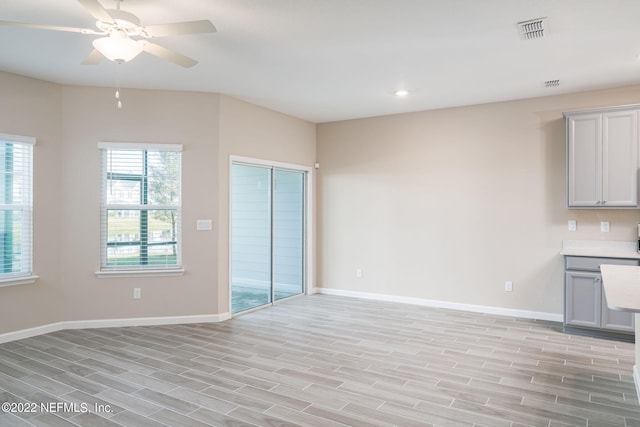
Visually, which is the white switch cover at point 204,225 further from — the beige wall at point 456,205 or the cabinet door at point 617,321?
the cabinet door at point 617,321

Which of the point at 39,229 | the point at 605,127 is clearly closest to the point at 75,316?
the point at 39,229

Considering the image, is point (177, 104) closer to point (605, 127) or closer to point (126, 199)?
point (126, 199)

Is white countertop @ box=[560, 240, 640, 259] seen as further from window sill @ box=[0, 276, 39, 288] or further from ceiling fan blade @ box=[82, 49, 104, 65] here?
window sill @ box=[0, 276, 39, 288]

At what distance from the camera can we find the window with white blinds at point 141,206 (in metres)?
4.81

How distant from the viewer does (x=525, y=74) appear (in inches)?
168

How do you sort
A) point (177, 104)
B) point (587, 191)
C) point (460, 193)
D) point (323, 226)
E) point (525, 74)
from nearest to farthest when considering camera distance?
point (525, 74) < point (587, 191) < point (177, 104) < point (460, 193) < point (323, 226)

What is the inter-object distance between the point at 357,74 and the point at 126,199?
2.98m

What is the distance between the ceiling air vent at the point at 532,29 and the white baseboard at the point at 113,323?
13.9 feet

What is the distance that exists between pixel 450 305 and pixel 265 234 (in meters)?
2.71

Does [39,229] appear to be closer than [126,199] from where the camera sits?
Yes

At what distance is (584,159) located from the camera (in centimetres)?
459

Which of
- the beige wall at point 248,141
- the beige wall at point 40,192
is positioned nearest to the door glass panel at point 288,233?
the beige wall at point 248,141

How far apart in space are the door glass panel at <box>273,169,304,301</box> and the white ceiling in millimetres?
1388

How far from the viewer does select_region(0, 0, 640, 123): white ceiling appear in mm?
2887
